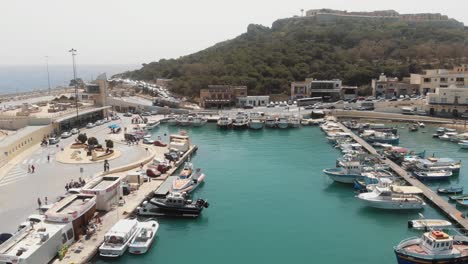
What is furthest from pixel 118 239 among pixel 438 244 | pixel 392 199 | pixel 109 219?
pixel 392 199

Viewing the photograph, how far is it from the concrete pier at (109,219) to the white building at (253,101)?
3031 centimetres

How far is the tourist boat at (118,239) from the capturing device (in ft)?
55.0

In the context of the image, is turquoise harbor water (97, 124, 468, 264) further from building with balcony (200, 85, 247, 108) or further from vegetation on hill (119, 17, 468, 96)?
vegetation on hill (119, 17, 468, 96)

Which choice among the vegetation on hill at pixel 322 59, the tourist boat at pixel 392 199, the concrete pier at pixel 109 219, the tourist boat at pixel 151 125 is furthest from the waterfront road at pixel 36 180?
the vegetation on hill at pixel 322 59

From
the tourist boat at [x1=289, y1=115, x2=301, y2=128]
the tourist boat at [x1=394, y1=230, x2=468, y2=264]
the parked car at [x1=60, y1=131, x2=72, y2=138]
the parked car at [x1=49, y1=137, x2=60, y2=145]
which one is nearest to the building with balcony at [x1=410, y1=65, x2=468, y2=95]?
the tourist boat at [x1=289, y1=115, x2=301, y2=128]

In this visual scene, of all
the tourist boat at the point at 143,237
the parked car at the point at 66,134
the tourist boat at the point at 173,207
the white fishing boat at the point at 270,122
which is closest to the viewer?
the tourist boat at the point at 143,237

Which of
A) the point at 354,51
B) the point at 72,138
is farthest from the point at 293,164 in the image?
the point at 354,51

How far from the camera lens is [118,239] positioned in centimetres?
1720

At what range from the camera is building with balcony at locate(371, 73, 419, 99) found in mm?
60719

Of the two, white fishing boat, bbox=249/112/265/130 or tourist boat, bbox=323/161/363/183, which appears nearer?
tourist boat, bbox=323/161/363/183

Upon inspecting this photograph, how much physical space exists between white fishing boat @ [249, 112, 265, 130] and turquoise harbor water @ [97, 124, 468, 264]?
509 inches

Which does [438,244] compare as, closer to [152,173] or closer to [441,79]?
[152,173]

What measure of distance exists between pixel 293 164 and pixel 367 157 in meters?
5.55

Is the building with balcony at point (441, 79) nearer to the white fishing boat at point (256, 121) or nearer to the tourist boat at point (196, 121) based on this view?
the white fishing boat at point (256, 121)
